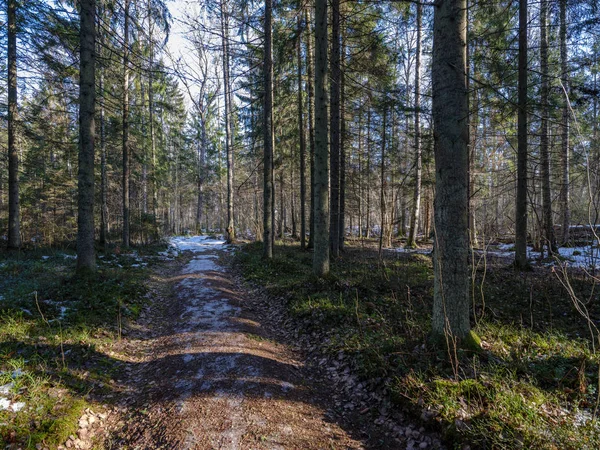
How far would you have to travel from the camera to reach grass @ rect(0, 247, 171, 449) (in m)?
2.90

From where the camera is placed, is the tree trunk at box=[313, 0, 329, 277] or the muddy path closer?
the muddy path

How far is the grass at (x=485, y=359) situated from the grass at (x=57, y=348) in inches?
134

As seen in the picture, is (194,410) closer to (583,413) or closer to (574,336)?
(583,413)

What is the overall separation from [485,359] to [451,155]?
2619 mm

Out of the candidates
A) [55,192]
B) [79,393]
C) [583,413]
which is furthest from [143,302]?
[55,192]

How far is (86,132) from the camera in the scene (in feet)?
24.4

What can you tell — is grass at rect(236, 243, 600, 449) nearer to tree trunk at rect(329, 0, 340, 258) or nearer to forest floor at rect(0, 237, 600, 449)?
forest floor at rect(0, 237, 600, 449)

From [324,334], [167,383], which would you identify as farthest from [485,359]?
[167,383]

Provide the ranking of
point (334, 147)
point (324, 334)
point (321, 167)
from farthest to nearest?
point (334, 147) < point (321, 167) < point (324, 334)

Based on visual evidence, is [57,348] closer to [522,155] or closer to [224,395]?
[224,395]

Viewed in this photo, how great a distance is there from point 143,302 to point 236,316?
2480mm

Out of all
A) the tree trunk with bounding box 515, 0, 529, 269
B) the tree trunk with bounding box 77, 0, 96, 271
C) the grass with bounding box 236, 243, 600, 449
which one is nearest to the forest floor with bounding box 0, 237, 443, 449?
the grass with bounding box 236, 243, 600, 449

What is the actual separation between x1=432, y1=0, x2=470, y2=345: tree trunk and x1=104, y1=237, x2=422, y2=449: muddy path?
1885 millimetres

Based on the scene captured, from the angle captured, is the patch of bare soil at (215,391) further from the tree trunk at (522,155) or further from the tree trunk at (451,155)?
the tree trunk at (522,155)
